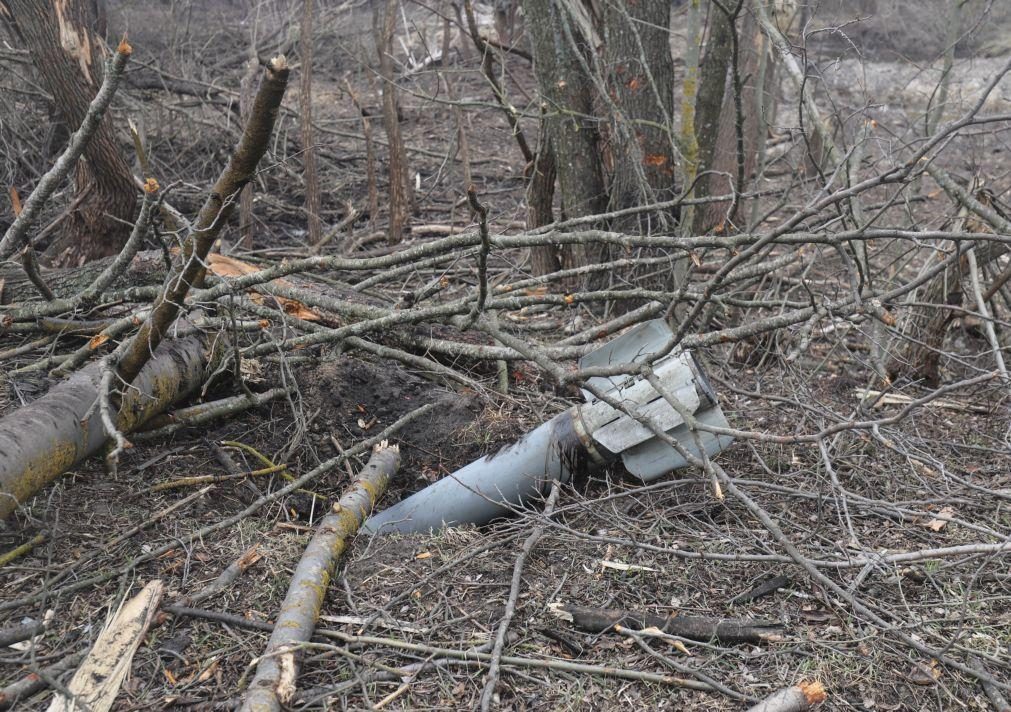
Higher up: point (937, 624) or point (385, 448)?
point (385, 448)

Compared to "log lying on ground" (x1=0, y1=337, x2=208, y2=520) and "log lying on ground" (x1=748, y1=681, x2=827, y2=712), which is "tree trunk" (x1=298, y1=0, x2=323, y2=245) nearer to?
"log lying on ground" (x1=0, y1=337, x2=208, y2=520)

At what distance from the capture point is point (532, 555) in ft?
10.6

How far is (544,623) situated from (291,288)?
2.29 metres

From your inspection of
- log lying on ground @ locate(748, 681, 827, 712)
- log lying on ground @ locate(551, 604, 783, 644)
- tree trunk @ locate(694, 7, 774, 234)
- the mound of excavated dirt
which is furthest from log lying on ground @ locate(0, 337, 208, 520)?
tree trunk @ locate(694, 7, 774, 234)

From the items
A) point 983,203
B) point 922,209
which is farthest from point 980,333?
point 922,209

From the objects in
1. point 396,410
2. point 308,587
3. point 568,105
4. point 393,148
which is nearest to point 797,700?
point 308,587

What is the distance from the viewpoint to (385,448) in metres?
3.95

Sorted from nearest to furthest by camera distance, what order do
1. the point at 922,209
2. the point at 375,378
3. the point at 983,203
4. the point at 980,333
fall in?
the point at 375,378
the point at 983,203
the point at 980,333
the point at 922,209

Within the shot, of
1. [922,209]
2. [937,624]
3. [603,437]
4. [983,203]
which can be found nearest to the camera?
[937,624]

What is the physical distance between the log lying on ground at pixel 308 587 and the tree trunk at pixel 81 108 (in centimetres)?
338

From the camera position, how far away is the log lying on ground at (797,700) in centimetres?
241

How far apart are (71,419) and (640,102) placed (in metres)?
3.89

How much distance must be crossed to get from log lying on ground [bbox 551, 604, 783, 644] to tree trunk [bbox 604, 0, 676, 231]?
2997 mm

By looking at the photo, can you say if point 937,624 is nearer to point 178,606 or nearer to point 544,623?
point 544,623
